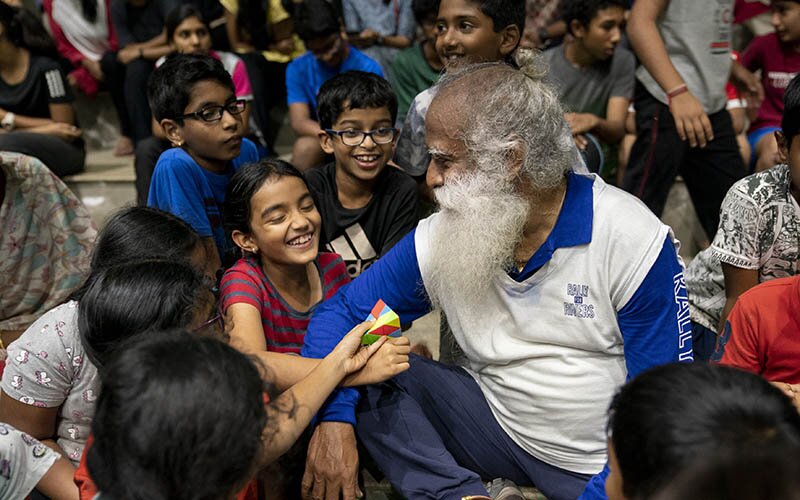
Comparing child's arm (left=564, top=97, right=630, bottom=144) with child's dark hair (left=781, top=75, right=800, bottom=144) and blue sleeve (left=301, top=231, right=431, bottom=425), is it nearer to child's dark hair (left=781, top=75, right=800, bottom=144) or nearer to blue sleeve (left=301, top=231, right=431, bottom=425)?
child's dark hair (left=781, top=75, right=800, bottom=144)

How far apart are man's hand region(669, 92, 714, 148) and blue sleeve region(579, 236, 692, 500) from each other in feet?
3.67

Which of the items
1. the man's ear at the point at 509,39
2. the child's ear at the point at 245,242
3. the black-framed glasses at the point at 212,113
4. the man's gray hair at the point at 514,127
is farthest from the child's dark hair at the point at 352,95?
the man's gray hair at the point at 514,127

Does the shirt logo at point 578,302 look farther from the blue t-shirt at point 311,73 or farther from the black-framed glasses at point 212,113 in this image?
the blue t-shirt at point 311,73

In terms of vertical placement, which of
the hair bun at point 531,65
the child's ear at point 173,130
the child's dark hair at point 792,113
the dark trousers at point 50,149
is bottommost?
the dark trousers at point 50,149

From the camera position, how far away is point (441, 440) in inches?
83.6

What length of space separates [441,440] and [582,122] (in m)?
2.02

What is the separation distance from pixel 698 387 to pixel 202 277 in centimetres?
121

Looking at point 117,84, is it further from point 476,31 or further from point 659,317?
point 659,317

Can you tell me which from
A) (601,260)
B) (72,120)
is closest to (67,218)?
(72,120)

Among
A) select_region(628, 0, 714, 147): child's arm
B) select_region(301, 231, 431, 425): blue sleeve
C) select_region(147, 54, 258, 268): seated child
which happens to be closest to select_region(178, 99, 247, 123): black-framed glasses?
select_region(147, 54, 258, 268): seated child

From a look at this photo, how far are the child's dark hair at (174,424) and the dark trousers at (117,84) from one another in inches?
155

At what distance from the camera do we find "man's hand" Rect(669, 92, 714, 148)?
9.39 feet

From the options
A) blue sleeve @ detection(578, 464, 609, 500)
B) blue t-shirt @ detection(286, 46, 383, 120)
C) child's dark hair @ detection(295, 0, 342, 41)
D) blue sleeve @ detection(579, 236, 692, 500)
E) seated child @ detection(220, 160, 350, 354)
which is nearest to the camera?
blue sleeve @ detection(578, 464, 609, 500)

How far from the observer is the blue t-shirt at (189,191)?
2.96 meters
